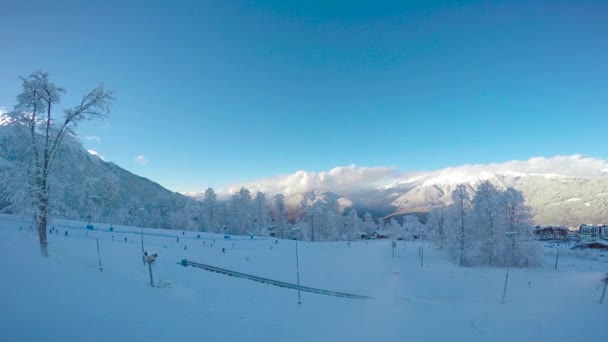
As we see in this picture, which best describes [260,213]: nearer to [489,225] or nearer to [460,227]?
[460,227]

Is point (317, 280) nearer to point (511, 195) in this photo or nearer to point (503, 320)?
point (503, 320)

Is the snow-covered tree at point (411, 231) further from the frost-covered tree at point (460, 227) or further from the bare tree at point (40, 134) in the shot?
the bare tree at point (40, 134)

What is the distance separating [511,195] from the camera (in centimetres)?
5144

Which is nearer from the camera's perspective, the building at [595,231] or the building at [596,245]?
the building at [596,245]

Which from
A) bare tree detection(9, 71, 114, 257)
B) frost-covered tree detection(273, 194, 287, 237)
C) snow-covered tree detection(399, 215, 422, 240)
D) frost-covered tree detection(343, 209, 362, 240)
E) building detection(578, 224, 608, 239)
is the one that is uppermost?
bare tree detection(9, 71, 114, 257)

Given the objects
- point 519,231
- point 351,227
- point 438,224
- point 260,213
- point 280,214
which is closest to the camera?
Answer: point 519,231

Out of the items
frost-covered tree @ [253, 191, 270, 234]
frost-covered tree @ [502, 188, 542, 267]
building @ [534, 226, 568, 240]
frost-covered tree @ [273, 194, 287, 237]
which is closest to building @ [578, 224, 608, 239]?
building @ [534, 226, 568, 240]

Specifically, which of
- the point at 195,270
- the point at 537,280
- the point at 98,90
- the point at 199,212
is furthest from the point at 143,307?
the point at 199,212

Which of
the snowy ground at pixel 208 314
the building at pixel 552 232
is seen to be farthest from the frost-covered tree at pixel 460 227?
the building at pixel 552 232

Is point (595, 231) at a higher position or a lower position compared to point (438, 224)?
lower

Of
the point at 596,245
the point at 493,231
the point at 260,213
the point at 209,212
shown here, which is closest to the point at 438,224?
the point at 493,231

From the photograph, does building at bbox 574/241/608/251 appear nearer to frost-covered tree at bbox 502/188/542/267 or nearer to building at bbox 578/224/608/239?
frost-covered tree at bbox 502/188/542/267

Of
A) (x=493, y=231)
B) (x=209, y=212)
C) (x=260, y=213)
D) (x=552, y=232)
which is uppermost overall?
(x=209, y=212)

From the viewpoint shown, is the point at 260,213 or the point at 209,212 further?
the point at 260,213
